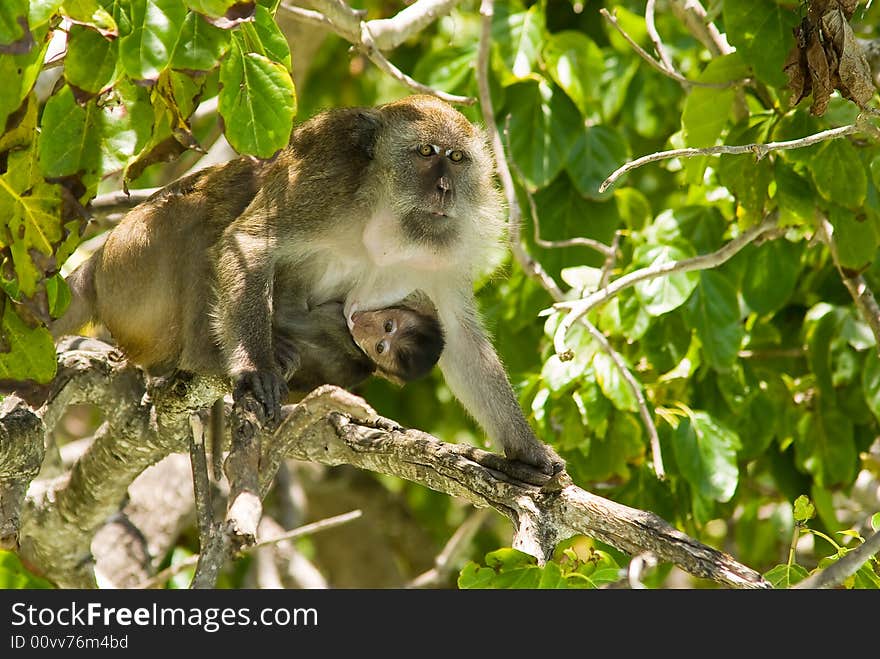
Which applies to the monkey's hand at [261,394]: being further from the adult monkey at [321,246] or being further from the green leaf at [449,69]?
the green leaf at [449,69]

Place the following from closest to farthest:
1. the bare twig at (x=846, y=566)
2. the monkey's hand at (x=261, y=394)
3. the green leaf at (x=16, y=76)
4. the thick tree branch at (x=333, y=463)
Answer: the bare twig at (x=846, y=566) → the green leaf at (x=16, y=76) → the thick tree branch at (x=333, y=463) → the monkey's hand at (x=261, y=394)

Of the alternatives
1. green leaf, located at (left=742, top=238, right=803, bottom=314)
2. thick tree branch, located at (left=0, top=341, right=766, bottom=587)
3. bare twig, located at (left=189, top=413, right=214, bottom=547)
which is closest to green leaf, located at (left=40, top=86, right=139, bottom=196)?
thick tree branch, located at (left=0, top=341, right=766, bottom=587)

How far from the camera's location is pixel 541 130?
5.60 meters

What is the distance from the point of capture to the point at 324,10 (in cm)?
475

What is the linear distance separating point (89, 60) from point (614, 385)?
265cm

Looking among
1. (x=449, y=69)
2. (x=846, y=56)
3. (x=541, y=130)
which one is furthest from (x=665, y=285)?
(x=449, y=69)

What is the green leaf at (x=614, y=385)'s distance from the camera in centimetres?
476

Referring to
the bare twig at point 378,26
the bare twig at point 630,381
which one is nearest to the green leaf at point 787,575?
the bare twig at point 630,381

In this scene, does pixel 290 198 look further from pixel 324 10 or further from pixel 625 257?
pixel 625 257

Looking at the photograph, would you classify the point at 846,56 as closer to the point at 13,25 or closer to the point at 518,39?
the point at 518,39

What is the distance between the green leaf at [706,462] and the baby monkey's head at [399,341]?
1.13 m

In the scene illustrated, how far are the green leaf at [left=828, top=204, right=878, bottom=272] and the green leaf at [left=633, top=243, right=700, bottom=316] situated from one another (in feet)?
2.12

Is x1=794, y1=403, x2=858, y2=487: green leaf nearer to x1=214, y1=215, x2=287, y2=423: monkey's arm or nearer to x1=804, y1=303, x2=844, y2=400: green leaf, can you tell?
x1=804, y1=303, x2=844, y2=400: green leaf
